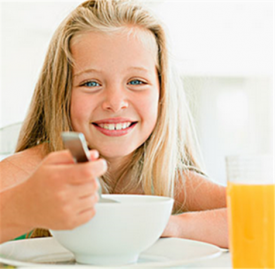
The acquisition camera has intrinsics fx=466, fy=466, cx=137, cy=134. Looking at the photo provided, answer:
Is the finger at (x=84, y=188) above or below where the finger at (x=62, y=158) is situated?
below

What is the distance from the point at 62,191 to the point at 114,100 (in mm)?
625

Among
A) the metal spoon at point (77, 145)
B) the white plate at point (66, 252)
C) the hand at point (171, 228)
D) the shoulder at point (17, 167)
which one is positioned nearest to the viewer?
the metal spoon at point (77, 145)

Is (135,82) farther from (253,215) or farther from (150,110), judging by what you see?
(253,215)

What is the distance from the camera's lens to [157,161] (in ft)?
4.68

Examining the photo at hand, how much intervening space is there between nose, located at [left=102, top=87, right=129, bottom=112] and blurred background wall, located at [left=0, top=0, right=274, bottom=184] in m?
1.71

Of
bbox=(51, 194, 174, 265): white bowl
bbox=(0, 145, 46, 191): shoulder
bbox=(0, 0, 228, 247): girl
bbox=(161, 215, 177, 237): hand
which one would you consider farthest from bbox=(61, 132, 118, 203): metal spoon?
bbox=(0, 145, 46, 191): shoulder

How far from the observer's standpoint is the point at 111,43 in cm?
128

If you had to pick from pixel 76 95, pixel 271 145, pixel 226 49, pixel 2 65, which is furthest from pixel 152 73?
pixel 271 145

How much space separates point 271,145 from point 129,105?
5251 mm

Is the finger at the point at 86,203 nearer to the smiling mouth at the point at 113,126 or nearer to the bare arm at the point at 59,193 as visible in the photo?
the bare arm at the point at 59,193

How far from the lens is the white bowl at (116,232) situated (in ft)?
2.26

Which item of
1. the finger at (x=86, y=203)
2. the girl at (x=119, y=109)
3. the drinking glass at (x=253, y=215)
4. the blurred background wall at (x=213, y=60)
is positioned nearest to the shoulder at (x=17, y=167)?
the girl at (x=119, y=109)

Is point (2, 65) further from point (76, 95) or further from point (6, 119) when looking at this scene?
point (76, 95)

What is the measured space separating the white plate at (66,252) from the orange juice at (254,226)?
7 centimetres
